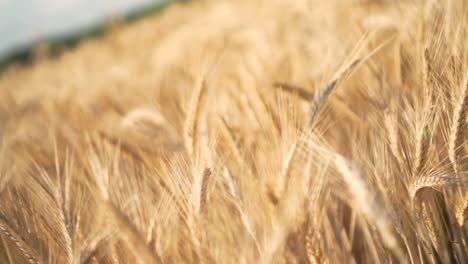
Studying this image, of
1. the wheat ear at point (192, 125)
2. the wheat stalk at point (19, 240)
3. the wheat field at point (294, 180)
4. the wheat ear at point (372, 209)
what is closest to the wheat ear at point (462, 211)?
the wheat field at point (294, 180)

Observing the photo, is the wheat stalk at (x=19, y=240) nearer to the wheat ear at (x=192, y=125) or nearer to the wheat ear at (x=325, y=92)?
the wheat ear at (x=192, y=125)

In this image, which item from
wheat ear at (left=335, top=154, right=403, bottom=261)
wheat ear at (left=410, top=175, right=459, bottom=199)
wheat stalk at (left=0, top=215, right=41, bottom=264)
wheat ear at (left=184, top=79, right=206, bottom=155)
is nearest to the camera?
wheat ear at (left=335, top=154, right=403, bottom=261)

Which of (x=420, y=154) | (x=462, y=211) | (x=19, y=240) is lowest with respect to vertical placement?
(x=462, y=211)

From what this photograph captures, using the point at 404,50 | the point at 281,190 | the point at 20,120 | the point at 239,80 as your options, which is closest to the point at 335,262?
the point at 281,190

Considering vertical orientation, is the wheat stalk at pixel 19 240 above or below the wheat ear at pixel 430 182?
above

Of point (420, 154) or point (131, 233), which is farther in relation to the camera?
point (420, 154)

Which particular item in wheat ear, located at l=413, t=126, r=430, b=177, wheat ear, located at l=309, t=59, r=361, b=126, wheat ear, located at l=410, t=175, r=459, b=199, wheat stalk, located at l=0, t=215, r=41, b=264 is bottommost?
wheat ear, located at l=410, t=175, r=459, b=199

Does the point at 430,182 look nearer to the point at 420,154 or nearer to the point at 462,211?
the point at 420,154

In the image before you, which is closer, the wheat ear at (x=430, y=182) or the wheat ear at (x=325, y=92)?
the wheat ear at (x=430, y=182)

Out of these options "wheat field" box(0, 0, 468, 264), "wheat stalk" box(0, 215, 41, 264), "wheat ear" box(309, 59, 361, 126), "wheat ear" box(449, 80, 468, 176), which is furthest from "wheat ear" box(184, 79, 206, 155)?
"wheat ear" box(449, 80, 468, 176)

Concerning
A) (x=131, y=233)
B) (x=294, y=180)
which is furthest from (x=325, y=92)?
(x=131, y=233)

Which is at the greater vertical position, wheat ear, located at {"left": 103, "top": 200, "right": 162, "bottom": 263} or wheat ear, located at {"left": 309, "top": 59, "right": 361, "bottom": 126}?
wheat ear, located at {"left": 309, "top": 59, "right": 361, "bottom": 126}

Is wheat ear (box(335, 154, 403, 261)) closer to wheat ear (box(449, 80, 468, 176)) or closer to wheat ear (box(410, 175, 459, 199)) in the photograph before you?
wheat ear (box(410, 175, 459, 199))

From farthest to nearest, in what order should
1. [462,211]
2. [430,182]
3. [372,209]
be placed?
[462,211] < [430,182] < [372,209]
